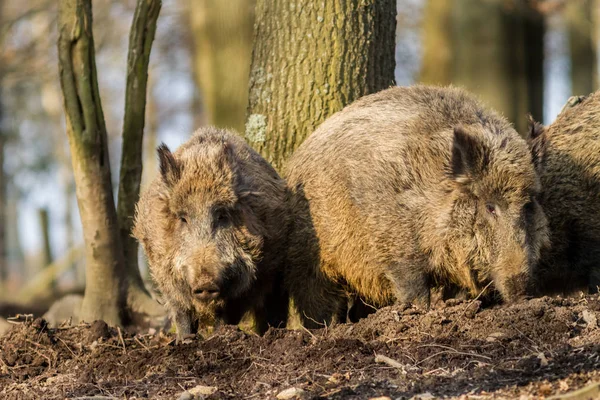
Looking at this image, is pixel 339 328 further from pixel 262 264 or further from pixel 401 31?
pixel 401 31

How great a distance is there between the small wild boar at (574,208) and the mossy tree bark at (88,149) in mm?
3929

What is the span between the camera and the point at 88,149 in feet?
24.9

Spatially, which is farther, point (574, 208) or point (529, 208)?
point (574, 208)

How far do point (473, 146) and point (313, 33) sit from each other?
231 cm

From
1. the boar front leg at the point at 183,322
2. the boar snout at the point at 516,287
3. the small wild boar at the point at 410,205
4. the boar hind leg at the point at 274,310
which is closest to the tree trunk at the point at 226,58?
the small wild boar at the point at 410,205

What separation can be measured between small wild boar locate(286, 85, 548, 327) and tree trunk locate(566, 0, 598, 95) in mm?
10275

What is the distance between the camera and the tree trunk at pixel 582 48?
16167 millimetres

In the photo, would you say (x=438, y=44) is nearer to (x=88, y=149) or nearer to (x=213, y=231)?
(x=88, y=149)

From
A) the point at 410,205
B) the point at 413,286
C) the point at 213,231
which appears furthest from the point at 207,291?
the point at 410,205

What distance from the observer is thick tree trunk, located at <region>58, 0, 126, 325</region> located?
760 cm

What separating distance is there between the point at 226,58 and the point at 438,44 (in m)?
4.91

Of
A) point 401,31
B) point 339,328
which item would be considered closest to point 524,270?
point 339,328

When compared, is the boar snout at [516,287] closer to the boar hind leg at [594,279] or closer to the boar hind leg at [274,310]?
the boar hind leg at [594,279]

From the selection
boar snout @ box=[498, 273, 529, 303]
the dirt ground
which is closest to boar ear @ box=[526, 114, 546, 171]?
boar snout @ box=[498, 273, 529, 303]
